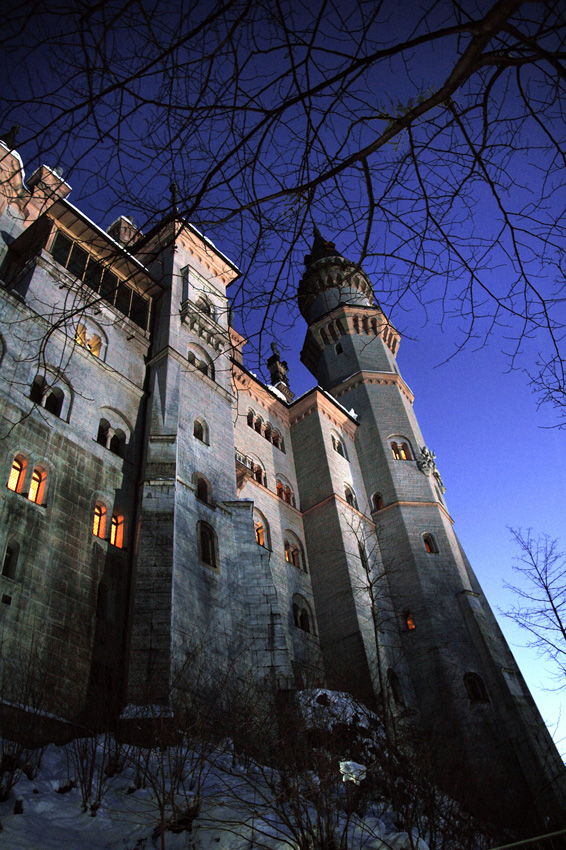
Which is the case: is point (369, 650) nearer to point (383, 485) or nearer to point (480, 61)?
point (383, 485)

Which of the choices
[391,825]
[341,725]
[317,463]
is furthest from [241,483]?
[391,825]

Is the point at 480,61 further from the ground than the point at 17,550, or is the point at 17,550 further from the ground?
the point at 17,550

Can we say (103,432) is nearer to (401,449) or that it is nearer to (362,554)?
(362,554)

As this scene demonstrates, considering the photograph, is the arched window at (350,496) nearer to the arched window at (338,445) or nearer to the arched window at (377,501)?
the arched window at (377,501)

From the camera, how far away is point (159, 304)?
2717 centimetres

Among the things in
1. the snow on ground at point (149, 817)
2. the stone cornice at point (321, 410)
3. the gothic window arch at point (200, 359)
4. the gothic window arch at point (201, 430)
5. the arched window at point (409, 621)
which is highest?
the stone cornice at point (321, 410)

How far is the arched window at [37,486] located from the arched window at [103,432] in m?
3.34

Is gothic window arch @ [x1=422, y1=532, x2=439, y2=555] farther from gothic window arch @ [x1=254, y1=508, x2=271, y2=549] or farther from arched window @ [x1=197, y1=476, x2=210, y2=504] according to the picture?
arched window @ [x1=197, y1=476, x2=210, y2=504]

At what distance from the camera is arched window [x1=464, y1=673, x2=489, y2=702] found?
22.4 m

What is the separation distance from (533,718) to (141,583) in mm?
16028

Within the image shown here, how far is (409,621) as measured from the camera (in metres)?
25.0

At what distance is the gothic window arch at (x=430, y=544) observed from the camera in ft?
90.2

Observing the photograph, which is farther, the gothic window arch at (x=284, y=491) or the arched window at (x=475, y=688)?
the gothic window arch at (x=284, y=491)

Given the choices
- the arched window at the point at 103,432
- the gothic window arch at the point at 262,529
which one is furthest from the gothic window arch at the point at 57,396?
the gothic window arch at the point at 262,529
